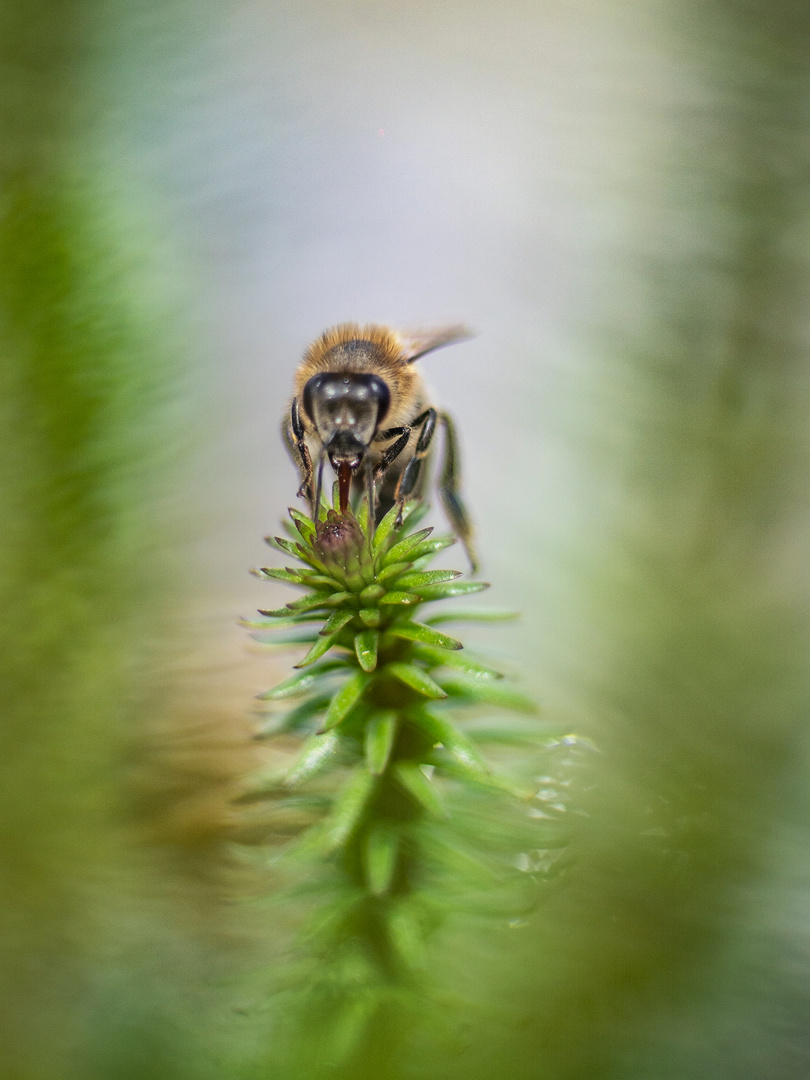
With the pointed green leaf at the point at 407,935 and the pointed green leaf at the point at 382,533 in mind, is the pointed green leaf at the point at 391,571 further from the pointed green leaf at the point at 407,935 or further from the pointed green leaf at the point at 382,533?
the pointed green leaf at the point at 407,935

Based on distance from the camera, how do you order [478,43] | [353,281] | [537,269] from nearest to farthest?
[537,269] → [478,43] → [353,281]

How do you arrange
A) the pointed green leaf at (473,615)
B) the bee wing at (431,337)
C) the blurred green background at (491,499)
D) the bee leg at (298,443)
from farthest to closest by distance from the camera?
the bee wing at (431,337)
the bee leg at (298,443)
the pointed green leaf at (473,615)
the blurred green background at (491,499)

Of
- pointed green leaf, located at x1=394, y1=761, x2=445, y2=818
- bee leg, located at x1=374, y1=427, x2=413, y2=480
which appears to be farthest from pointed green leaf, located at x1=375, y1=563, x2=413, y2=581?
bee leg, located at x1=374, y1=427, x2=413, y2=480

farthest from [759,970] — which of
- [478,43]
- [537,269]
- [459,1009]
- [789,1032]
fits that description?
[478,43]

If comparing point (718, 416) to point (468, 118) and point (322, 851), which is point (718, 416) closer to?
point (322, 851)

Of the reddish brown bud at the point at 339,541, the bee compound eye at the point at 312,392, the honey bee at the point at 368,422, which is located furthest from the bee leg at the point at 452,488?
the reddish brown bud at the point at 339,541

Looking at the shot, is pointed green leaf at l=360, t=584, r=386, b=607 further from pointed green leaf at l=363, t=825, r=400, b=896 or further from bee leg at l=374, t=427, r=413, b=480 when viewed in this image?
bee leg at l=374, t=427, r=413, b=480
